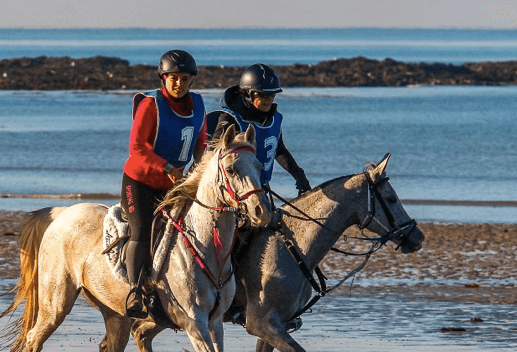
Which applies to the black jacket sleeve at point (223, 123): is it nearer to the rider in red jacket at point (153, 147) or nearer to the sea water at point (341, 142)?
the rider in red jacket at point (153, 147)

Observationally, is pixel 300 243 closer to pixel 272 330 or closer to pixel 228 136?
pixel 272 330

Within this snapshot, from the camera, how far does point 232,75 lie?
59344 millimetres

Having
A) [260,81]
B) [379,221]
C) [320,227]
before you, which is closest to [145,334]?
[320,227]

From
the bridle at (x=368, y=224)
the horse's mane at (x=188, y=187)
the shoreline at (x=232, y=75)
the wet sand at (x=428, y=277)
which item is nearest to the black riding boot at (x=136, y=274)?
the horse's mane at (x=188, y=187)

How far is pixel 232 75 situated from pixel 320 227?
51.1 metres

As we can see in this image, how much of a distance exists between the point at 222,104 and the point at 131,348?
7.50 feet

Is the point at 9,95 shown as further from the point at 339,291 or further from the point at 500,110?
the point at 339,291

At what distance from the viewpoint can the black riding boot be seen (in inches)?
298

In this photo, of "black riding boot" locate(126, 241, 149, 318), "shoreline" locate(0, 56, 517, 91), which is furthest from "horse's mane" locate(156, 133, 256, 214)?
"shoreline" locate(0, 56, 517, 91)

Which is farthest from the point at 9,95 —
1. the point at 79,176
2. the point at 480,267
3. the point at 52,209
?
the point at 52,209

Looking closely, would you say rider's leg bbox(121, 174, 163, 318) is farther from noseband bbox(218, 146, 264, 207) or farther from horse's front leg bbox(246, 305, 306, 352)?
horse's front leg bbox(246, 305, 306, 352)

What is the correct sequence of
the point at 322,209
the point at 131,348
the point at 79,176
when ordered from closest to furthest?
the point at 322,209 → the point at 131,348 → the point at 79,176

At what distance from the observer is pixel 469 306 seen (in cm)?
1193

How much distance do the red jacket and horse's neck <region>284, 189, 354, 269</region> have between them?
113cm
